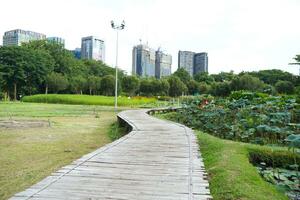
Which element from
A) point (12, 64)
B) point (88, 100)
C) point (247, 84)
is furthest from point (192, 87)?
point (12, 64)

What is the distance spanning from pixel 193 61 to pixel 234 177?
8368 centimetres

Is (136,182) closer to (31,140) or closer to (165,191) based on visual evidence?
(165,191)

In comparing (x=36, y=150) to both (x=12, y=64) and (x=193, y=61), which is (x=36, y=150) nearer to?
(x=12, y=64)

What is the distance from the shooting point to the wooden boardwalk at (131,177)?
14.0ft

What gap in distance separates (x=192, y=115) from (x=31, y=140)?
24.4ft

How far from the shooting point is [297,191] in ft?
16.9

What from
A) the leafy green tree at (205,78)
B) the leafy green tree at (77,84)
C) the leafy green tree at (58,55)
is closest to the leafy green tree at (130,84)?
the leafy green tree at (77,84)

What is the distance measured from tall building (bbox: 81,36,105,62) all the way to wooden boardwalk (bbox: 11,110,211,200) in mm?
77469

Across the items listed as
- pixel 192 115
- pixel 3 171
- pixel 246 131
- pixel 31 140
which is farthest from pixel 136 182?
pixel 192 115

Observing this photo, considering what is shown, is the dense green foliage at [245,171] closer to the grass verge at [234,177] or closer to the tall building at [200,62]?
the grass verge at [234,177]

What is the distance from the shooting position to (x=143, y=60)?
76562 mm

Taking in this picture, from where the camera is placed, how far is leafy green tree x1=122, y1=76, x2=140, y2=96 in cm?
5259

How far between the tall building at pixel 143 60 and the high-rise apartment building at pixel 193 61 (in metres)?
8.22

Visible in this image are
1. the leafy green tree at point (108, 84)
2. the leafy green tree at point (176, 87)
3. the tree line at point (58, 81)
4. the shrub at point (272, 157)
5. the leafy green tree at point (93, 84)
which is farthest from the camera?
the leafy green tree at point (93, 84)
